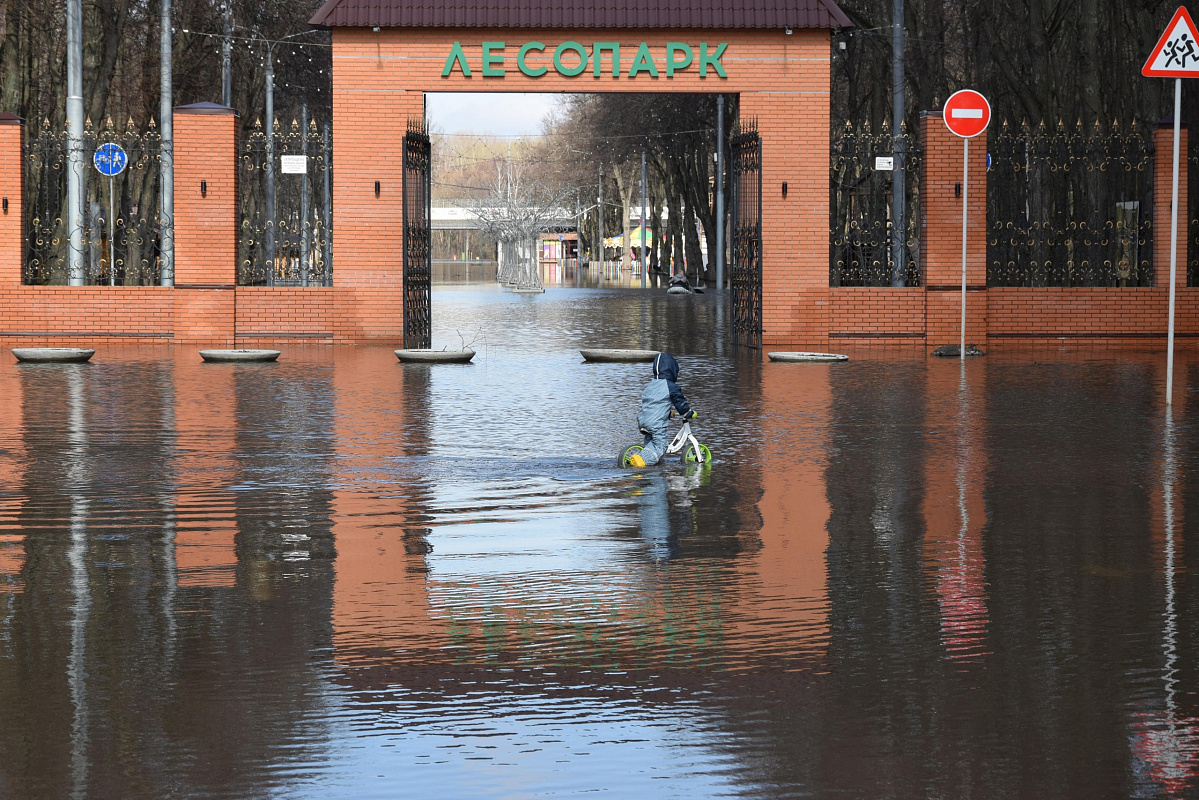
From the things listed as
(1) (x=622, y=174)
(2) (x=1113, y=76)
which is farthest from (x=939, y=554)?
(1) (x=622, y=174)

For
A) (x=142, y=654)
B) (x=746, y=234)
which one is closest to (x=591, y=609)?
(x=142, y=654)

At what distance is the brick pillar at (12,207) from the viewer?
2502cm

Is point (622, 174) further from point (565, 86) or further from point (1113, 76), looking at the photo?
point (565, 86)

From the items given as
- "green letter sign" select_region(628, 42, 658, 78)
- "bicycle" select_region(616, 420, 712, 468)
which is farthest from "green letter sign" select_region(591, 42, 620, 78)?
"bicycle" select_region(616, 420, 712, 468)

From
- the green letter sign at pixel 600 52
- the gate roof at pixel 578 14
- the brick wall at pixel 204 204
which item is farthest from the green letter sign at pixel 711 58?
the brick wall at pixel 204 204

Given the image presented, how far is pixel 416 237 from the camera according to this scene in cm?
2569

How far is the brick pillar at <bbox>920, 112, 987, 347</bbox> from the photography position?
24953mm

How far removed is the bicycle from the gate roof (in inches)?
563

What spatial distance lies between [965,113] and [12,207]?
1410cm

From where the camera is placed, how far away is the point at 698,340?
27625 mm

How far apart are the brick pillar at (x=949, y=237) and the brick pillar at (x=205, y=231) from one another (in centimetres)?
1028

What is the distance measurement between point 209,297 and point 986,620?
19561mm

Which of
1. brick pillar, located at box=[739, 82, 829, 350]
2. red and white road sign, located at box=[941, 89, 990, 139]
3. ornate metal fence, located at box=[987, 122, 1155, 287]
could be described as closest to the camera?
red and white road sign, located at box=[941, 89, 990, 139]

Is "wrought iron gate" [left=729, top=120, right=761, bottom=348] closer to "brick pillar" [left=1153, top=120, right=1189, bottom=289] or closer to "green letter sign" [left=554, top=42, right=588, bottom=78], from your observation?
"green letter sign" [left=554, top=42, right=588, bottom=78]
